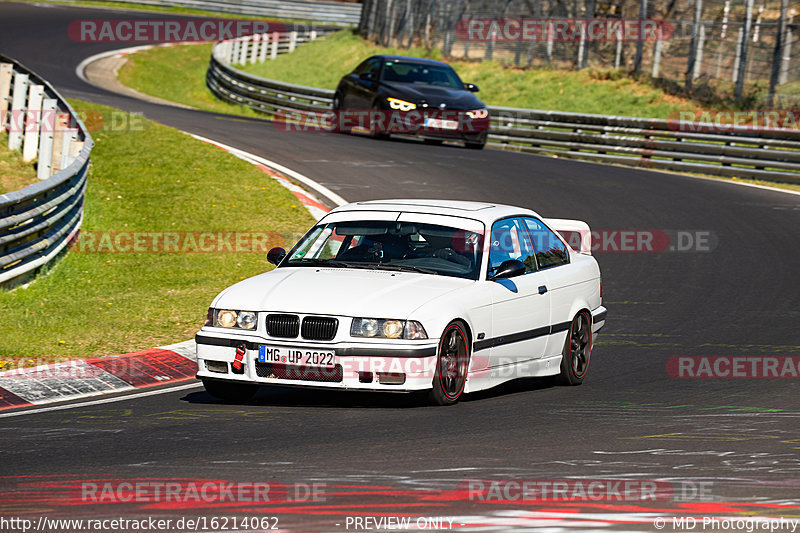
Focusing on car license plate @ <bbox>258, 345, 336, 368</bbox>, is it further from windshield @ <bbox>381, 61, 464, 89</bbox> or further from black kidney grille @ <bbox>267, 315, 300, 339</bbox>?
windshield @ <bbox>381, 61, 464, 89</bbox>

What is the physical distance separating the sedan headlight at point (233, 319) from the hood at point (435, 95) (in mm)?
16502

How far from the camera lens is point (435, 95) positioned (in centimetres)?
2477

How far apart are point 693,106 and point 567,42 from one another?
20.0 feet

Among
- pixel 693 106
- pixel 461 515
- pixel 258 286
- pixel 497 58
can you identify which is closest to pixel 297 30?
pixel 497 58

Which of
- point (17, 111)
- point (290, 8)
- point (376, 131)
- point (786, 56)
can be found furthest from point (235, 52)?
point (17, 111)

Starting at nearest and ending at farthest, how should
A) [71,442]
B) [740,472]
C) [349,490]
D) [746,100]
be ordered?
[349,490]
[740,472]
[71,442]
[746,100]

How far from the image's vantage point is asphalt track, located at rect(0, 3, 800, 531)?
5.62 metres

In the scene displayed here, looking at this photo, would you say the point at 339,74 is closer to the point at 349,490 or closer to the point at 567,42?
the point at 567,42

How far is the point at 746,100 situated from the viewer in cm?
2920

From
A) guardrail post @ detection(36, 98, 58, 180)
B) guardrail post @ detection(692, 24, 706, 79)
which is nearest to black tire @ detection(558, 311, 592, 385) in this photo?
guardrail post @ detection(36, 98, 58, 180)

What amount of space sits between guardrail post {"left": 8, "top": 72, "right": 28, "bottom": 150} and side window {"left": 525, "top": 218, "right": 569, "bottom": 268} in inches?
418

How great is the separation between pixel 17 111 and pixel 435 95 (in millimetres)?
9147

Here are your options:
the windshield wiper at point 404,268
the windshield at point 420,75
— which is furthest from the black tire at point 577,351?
the windshield at point 420,75

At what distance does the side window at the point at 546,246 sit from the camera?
9.90 metres
